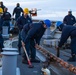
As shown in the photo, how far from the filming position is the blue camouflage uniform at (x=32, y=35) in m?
11.0

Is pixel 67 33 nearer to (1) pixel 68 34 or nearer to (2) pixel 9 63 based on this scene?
(1) pixel 68 34

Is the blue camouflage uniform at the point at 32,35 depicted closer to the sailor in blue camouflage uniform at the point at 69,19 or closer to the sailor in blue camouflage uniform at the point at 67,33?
the sailor in blue camouflage uniform at the point at 67,33

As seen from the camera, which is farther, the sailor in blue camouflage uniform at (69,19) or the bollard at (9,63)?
the sailor in blue camouflage uniform at (69,19)

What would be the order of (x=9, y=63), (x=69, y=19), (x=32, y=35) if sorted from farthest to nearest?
(x=69, y=19) < (x=32, y=35) < (x=9, y=63)

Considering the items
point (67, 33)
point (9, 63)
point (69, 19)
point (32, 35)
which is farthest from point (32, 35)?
point (69, 19)

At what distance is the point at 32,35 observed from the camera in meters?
11.2

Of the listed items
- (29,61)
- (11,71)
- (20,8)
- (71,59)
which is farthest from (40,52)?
(20,8)

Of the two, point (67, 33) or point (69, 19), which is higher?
point (67, 33)

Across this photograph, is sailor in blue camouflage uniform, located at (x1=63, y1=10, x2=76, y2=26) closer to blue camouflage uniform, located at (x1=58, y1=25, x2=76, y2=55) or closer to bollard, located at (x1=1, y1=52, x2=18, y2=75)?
blue camouflage uniform, located at (x1=58, y1=25, x2=76, y2=55)

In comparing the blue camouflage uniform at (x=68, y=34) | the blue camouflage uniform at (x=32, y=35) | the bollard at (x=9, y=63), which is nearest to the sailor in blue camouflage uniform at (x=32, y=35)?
the blue camouflage uniform at (x=32, y=35)

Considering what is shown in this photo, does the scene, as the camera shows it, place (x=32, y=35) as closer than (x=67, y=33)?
Yes

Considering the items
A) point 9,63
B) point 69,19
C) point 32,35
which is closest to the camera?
point 9,63

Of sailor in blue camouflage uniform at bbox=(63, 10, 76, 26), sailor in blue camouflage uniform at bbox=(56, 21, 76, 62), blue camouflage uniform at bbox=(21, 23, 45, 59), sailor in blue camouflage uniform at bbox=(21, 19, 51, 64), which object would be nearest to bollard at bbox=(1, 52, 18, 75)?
sailor in blue camouflage uniform at bbox=(21, 19, 51, 64)

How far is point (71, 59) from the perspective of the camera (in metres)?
12.5
